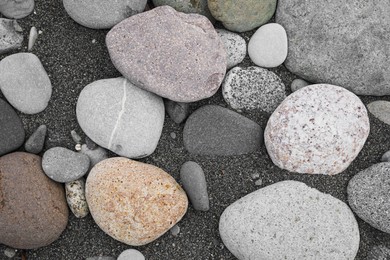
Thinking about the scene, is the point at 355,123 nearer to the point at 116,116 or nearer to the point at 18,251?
the point at 116,116

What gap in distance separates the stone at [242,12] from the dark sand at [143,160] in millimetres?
410

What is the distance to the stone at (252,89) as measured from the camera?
2.27 metres

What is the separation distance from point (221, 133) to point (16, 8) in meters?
1.06

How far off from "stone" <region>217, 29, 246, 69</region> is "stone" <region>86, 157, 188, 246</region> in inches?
24.6

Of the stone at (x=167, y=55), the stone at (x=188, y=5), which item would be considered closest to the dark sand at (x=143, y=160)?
the stone at (x=167, y=55)

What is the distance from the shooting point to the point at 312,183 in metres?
2.23

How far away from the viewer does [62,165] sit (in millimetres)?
2170

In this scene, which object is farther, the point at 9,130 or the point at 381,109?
the point at 381,109

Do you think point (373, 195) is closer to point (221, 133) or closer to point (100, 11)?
point (221, 133)

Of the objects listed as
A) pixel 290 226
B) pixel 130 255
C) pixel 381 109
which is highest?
pixel 381 109

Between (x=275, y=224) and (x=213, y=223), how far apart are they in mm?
281

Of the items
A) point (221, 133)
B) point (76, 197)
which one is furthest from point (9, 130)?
point (221, 133)

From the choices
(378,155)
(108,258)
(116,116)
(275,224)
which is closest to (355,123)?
(378,155)

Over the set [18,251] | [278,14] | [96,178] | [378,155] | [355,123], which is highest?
[278,14]
